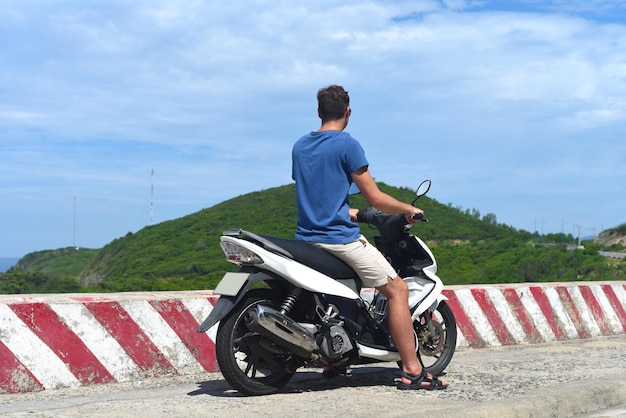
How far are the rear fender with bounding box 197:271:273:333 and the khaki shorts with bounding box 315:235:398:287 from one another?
0.46m

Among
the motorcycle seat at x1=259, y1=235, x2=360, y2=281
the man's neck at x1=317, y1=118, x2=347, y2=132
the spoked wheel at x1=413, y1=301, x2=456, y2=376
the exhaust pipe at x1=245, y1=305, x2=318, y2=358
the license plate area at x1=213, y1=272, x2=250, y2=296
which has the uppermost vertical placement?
the man's neck at x1=317, y1=118, x2=347, y2=132

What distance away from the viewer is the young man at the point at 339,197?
19.5 feet

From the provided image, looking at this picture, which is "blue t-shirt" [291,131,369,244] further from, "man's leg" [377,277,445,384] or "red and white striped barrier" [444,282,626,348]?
"red and white striped barrier" [444,282,626,348]

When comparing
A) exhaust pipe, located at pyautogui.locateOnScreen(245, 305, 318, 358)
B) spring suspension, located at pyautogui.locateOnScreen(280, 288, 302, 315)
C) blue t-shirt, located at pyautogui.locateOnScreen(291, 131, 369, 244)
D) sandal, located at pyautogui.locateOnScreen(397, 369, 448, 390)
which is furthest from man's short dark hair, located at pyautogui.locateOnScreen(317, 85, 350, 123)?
sandal, located at pyautogui.locateOnScreen(397, 369, 448, 390)

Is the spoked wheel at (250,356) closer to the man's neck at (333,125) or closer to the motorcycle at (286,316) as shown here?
the motorcycle at (286,316)

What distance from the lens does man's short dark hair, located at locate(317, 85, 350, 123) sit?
6.11 metres

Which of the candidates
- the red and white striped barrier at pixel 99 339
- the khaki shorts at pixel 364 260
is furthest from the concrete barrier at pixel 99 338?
the khaki shorts at pixel 364 260

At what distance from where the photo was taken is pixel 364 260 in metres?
5.99

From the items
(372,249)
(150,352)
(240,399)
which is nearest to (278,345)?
(240,399)

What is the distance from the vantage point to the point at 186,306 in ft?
23.4

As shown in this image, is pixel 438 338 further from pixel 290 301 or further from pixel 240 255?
pixel 240 255

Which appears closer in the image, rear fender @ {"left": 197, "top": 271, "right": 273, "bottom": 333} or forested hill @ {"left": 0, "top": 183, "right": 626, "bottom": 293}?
rear fender @ {"left": 197, "top": 271, "right": 273, "bottom": 333}

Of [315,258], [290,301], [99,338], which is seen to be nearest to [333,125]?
[315,258]

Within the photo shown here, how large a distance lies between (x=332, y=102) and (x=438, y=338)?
196cm
